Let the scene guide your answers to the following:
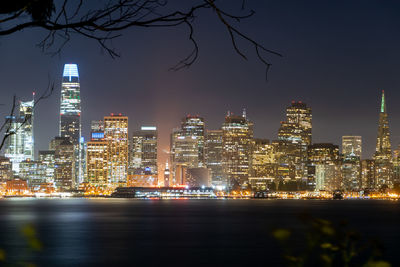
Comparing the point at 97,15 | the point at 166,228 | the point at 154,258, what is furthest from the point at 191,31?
the point at 166,228

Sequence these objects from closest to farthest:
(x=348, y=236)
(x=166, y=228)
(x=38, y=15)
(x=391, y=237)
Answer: (x=348, y=236) < (x=38, y=15) < (x=391, y=237) < (x=166, y=228)

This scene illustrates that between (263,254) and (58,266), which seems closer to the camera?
(58,266)

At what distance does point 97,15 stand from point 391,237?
76.1m

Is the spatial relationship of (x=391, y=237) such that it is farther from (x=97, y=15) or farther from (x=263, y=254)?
(x=97, y=15)

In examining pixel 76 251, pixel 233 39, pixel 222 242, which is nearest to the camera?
pixel 233 39

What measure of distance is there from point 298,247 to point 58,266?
75.0 ft

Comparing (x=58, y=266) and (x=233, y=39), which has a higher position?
(x=233, y=39)

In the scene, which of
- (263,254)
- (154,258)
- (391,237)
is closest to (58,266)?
(154,258)

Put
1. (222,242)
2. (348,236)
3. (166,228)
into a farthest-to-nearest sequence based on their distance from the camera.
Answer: (166,228)
(222,242)
(348,236)

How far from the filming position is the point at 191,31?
5402 mm

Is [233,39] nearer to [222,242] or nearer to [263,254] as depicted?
[263,254]

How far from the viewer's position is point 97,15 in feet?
17.9

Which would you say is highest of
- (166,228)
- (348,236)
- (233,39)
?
(233,39)

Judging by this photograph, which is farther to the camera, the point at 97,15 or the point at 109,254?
the point at 109,254
